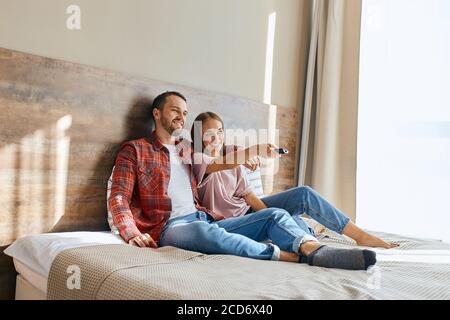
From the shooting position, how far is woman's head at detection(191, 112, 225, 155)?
1.95 metres

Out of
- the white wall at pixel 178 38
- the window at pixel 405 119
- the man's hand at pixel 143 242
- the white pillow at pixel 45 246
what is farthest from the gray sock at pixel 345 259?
the window at pixel 405 119

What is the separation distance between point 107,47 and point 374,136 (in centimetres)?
182

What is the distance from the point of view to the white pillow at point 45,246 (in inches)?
52.5

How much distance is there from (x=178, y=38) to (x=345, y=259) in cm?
137

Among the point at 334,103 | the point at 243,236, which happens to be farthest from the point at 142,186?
the point at 334,103

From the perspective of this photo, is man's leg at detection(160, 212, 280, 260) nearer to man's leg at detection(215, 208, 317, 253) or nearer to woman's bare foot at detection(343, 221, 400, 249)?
man's leg at detection(215, 208, 317, 253)

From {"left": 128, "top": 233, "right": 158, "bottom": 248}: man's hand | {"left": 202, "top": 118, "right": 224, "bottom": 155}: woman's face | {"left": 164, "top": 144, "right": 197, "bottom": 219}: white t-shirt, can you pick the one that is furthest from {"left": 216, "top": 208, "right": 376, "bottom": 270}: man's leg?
{"left": 202, "top": 118, "right": 224, "bottom": 155}: woman's face

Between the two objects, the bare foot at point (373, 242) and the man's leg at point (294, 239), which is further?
the bare foot at point (373, 242)

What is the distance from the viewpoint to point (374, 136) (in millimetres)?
2764

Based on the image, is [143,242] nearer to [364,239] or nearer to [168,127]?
[168,127]

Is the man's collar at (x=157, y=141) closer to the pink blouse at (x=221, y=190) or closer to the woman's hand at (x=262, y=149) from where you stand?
the pink blouse at (x=221, y=190)

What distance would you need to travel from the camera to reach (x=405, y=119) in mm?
2611

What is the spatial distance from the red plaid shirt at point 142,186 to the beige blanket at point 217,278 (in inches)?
9.6

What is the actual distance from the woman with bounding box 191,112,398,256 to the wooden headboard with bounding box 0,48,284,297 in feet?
0.95
